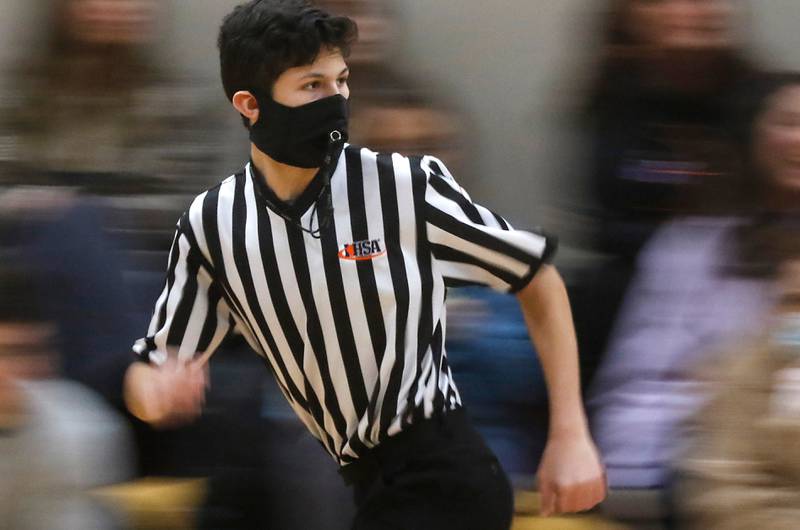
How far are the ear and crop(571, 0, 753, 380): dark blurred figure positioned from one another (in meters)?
1.41

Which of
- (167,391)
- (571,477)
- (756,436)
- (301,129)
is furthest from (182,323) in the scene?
(756,436)

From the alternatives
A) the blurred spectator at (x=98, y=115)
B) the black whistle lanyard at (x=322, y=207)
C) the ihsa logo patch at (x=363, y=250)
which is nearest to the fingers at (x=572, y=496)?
the ihsa logo patch at (x=363, y=250)

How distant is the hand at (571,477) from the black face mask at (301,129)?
694 millimetres

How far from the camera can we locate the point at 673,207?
12.4 feet

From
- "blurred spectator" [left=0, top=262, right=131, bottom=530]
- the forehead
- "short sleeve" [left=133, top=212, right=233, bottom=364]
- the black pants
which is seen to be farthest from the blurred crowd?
the forehead

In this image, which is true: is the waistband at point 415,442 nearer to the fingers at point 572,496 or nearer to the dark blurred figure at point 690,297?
the fingers at point 572,496

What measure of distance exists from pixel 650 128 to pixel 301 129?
4.96 ft

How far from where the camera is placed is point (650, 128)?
3854mm

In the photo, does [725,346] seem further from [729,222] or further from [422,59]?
[422,59]

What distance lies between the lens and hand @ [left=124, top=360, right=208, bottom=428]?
256cm

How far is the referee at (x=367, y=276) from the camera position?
260 centimetres

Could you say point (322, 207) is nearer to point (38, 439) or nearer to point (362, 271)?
point (362, 271)

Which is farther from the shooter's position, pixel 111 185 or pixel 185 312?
pixel 111 185

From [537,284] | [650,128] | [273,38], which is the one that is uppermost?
[273,38]
